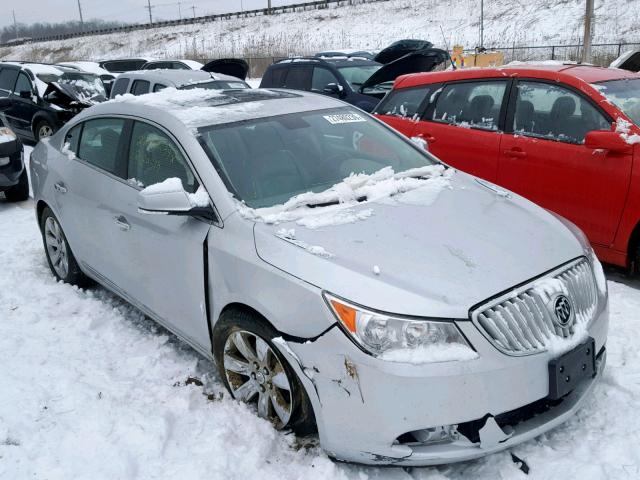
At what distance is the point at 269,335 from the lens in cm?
261

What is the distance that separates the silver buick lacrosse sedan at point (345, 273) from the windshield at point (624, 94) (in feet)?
5.47

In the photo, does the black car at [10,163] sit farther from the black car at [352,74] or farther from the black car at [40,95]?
the black car at [352,74]

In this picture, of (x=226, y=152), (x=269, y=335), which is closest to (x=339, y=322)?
(x=269, y=335)

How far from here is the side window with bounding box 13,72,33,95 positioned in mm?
11484

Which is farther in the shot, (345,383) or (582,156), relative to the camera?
(582,156)

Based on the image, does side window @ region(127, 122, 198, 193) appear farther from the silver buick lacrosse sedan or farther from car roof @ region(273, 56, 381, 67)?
car roof @ region(273, 56, 381, 67)

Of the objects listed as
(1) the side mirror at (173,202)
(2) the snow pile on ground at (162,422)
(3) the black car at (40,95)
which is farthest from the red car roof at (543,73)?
(3) the black car at (40,95)

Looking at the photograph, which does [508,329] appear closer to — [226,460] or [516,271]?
[516,271]

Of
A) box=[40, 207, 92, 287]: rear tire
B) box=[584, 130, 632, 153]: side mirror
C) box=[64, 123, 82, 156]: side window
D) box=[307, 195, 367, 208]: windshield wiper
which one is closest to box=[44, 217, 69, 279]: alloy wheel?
box=[40, 207, 92, 287]: rear tire

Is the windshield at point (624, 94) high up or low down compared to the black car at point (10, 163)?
up

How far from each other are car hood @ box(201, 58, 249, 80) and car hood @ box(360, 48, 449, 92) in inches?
167

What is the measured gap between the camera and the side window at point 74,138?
14.6 ft

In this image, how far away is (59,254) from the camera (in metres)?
4.76

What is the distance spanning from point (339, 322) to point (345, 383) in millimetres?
241
